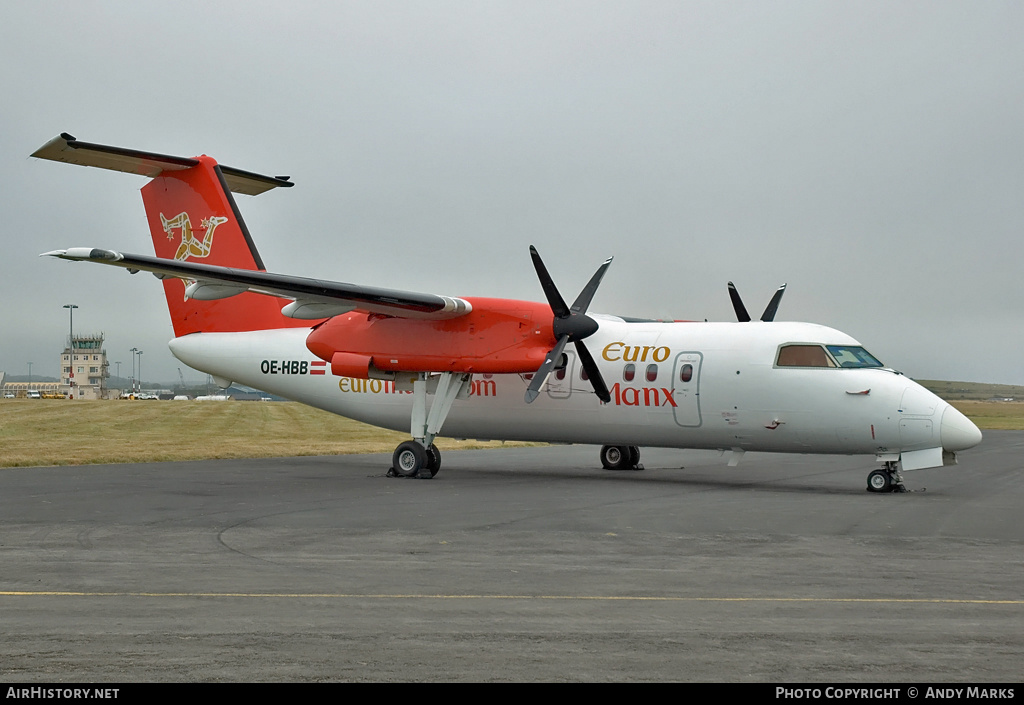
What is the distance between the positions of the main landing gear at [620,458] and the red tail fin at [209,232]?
8438 mm

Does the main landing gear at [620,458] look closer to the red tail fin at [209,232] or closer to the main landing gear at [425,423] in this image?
the main landing gear at [425,423]

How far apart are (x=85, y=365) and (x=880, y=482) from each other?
167388 millimetres

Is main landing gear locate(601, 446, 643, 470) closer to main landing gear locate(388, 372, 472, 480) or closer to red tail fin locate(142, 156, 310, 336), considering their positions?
main landing gear locate(388, 372, 472, 480)

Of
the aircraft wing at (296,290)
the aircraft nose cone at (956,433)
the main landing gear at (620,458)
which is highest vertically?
the aircraft wing at (296,290)

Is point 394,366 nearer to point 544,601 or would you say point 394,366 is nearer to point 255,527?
point 255,527

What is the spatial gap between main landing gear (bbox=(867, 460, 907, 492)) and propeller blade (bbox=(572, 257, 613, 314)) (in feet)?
22.4

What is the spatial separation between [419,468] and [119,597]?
44.3 ft

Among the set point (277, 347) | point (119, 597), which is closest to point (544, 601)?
point (119, 597)

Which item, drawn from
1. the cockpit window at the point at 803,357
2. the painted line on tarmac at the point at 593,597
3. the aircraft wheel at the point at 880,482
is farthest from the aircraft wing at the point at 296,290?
the painted line on tarmac at the point at 593,597

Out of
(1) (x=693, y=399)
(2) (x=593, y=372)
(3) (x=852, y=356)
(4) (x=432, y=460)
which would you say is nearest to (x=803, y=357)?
(3) (x=852, y=356)

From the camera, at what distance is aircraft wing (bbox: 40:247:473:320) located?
60.2ft

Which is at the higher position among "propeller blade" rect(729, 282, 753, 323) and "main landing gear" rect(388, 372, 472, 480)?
"propeller blade" rect(729, 282, 753, 323)

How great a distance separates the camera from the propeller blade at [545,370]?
781 inches

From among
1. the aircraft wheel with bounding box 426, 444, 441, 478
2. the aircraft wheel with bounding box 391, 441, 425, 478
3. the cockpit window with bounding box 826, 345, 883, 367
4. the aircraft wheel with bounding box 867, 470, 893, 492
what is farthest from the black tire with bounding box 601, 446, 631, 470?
the aircraft wheel with bounding box 867, 470, 893, 492
